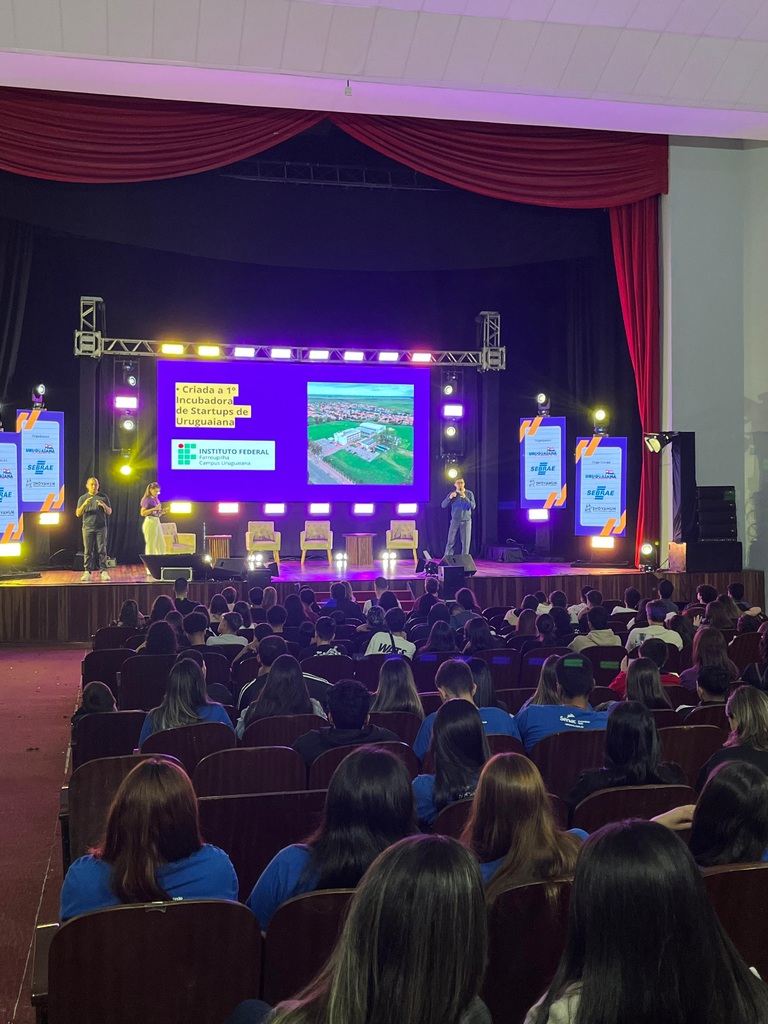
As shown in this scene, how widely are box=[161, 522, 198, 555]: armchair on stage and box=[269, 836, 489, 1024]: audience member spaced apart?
13.2 m

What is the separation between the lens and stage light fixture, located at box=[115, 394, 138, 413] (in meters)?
14.5

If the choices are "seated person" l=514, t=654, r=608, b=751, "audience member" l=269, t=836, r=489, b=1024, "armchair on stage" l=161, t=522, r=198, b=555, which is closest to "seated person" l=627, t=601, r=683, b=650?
"seated person" l=514, t=654, r=608, b=751

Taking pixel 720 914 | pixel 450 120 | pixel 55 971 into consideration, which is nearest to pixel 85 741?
pixel 55 971

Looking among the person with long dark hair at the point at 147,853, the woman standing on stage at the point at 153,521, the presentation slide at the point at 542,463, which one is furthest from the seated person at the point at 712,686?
the presentation slide at the point at 542,463

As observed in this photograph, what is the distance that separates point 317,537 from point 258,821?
1208 centimetres

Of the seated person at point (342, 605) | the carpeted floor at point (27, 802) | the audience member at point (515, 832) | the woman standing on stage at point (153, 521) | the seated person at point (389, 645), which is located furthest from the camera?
the woman standing on stage at point (153, 521)

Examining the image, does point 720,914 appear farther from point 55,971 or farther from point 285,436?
point 285,436

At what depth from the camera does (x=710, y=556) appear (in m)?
12.0

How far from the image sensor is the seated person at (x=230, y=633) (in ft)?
20.8

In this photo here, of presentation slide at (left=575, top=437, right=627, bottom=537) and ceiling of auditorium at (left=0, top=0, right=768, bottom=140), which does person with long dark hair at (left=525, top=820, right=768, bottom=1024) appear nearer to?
ceiling of auditorium at (left=0, top=0, right=768, bottom=140)

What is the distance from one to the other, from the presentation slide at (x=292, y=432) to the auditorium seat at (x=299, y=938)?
13.3 m

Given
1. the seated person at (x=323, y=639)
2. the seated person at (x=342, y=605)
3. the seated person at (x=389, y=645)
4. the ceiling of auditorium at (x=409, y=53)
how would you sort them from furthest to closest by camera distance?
the ceiling of auditorium at (x=409, y=53)
the seated person at (x=342, y=605)
the seated person at (x=389, y=645)
the seated person at (x=323, y=639)

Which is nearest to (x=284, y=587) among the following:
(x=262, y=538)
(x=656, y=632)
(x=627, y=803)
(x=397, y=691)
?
(x=262, y=538)

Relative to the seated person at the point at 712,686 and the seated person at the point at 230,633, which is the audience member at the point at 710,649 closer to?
the seated person at the point at 712,686
